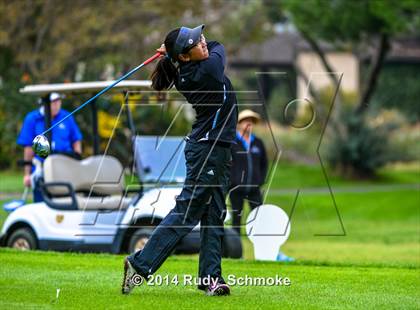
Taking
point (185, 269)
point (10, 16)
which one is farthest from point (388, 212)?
point (185, 269)

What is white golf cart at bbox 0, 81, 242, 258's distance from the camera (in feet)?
38.1

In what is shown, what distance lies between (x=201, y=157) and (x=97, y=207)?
183 inches

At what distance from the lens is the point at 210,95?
743 centimetres

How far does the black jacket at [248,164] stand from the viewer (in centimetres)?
1316

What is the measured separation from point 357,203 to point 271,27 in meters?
11.0

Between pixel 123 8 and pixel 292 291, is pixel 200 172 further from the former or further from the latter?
pixel 123 8

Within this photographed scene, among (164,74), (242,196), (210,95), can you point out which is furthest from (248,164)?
(210,95)

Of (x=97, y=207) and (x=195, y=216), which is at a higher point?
(x=195, y=216)

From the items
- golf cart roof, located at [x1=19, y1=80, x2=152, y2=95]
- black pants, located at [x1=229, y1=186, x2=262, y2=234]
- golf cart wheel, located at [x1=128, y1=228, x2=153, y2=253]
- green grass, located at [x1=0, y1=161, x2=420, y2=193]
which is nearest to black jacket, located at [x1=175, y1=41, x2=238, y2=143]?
golf cart wheel, located at [x1=128, y1=228, x2=153, y2=253]

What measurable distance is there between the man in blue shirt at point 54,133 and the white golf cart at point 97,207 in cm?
25

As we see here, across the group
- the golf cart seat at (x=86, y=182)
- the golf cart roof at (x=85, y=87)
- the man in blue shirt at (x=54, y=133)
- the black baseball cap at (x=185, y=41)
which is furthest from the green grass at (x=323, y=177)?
the black baseball cap at (x=185, y=41)

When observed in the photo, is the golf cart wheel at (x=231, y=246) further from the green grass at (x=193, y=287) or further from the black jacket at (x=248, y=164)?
the green grass at (x=193, y=287)

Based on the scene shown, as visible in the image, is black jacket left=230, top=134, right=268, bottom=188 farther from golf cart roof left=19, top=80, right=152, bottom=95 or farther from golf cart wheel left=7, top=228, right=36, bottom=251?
golf cart wheel left=7, top=228, right=36, bottom=251

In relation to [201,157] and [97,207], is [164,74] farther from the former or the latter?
[97,207]
